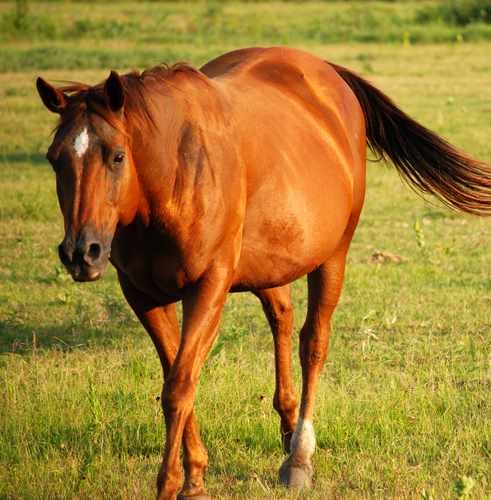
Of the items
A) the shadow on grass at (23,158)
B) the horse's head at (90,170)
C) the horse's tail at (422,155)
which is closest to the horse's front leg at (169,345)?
the horse's head at (90,170)

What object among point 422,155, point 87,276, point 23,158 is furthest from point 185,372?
point 23,158

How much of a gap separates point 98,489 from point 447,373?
2179 millimetres

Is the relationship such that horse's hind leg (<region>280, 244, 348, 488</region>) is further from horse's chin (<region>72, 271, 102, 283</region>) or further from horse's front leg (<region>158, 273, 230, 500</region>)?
horse's chin (<region>72, 271, 102, 283</region>)

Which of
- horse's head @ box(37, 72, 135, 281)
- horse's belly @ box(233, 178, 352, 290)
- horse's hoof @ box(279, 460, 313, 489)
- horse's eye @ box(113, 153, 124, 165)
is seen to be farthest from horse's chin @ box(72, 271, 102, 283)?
horse's hoof @ box(279, 460, 313, 489)

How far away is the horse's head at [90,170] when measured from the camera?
159 inches

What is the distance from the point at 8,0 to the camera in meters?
41.2

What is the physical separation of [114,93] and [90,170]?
0.94 feet

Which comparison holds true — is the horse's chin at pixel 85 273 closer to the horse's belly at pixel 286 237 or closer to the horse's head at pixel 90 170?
the horse's head at pixel 90 170

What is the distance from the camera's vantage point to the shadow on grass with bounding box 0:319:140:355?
287 inches

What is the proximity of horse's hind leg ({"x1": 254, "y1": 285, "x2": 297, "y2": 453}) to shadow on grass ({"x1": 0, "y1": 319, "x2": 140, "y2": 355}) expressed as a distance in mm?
1672

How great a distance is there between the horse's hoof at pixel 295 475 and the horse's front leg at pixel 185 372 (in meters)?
0.70

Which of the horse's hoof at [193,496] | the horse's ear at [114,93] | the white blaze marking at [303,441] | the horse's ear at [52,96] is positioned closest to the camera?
the horse's ear at [114,93]

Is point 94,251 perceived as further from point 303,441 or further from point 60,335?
point 60,335

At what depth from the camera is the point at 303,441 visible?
535 centimetres
